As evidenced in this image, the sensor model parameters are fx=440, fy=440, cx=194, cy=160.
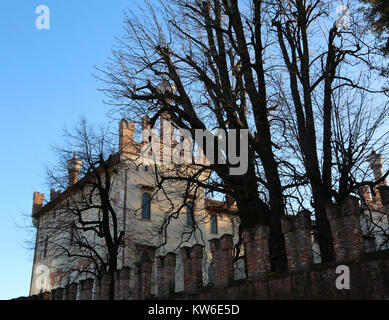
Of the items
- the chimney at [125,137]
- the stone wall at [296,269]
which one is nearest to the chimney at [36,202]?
the chimney at [125,137]

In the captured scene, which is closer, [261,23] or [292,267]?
[292,267]

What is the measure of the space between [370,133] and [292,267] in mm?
4464

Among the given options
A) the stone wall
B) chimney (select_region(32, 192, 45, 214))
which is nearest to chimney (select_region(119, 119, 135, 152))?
the stone wall

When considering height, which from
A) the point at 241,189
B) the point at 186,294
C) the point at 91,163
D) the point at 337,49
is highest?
the point at 337,49

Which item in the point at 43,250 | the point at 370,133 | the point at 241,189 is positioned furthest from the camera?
the point at 43,250

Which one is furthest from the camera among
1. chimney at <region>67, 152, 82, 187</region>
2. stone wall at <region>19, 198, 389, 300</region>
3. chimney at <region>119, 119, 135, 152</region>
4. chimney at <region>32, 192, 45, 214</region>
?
chimney at <region>32, 192, 45, 214</region>

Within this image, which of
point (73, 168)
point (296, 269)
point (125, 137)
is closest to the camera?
point (296, 269)

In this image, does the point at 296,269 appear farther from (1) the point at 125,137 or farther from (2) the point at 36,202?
(2) the point at 36,202

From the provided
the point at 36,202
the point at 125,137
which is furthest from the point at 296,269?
the point at 36,202

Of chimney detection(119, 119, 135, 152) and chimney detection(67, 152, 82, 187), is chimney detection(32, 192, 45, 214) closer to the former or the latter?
chimney detection(119, 119, 135, 152)

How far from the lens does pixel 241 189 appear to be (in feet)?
39.7

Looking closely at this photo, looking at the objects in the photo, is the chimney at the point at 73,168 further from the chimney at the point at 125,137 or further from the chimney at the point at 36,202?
the chimney at the point at 36,202
